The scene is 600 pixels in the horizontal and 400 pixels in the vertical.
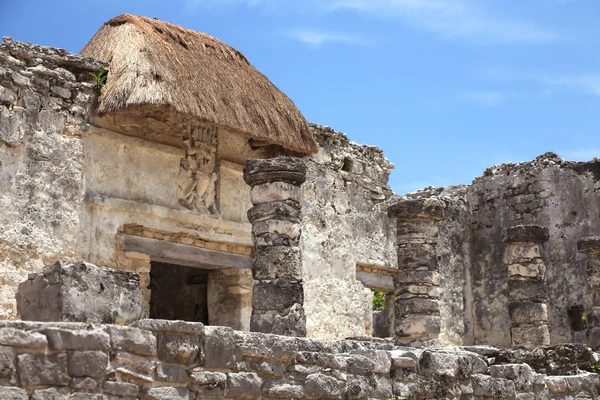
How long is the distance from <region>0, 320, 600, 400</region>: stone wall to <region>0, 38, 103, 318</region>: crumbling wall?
405 centimetres

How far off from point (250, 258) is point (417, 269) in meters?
2.20

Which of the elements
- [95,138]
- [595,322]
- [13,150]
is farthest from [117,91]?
[595,322]

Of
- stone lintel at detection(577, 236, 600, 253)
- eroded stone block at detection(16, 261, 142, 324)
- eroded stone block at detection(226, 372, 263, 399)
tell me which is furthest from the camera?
stone lintel at detection(577, 236, 600, 253)

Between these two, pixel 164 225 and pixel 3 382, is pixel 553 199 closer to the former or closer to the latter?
pixel 164 225

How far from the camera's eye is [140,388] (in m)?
4.91

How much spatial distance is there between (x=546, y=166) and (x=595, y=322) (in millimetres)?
3130

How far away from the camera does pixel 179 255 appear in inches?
427

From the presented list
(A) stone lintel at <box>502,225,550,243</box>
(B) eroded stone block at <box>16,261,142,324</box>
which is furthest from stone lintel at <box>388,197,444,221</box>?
(B) eroded stone block at <box>16,261,142,324</box>

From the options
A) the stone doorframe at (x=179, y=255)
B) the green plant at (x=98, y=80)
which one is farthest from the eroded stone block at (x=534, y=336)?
the green plant at (x=98, y=80)

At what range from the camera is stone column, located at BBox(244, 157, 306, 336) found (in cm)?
917

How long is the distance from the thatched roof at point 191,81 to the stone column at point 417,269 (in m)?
1.65

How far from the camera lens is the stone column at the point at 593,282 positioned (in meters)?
12.6

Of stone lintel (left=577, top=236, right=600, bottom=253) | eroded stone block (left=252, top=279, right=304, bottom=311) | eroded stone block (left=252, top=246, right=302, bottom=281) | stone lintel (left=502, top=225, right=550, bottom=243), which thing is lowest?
eroded stone block (left=252, top=279, right=304, bottom=311)

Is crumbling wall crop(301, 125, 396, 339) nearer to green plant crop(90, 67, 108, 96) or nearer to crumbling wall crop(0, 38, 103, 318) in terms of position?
green plant crop(90, 67, 108, 96)
